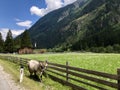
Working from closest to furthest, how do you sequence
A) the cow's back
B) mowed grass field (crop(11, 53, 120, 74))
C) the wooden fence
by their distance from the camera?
the wooden fence
the cow's back
mowed grass field (crop(11, 53, 120, 74))

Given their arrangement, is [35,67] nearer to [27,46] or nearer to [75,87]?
[75,87]

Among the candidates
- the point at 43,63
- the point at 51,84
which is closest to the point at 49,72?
the point at 43,63

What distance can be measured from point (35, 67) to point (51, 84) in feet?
12.2

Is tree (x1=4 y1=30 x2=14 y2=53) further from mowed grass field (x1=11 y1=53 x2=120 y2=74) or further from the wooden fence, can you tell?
the wooden fence

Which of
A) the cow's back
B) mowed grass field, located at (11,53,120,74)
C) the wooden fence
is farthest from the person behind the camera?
mowed grass field, located at (11,53,120,74)

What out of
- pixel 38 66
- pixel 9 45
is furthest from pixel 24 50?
pixel 38 66

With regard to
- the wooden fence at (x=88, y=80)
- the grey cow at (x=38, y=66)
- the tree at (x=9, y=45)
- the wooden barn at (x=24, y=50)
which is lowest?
the wooden fence at (x=88, y=80)

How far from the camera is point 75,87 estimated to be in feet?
55.3

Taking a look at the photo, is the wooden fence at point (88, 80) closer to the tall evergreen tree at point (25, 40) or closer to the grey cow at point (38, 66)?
the grey cow at point (38, 66)

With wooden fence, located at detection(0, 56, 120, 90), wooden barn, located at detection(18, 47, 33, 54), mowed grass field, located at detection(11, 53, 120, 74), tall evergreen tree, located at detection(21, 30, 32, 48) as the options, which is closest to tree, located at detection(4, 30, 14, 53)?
tall evergreen tree, located at detection(21, 30, 32, 48)

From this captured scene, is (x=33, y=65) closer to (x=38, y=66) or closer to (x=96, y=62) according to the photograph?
(x=38, y=66)

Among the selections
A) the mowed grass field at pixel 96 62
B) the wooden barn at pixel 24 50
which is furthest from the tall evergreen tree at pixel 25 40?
the mowed grass field at pixel 96 62

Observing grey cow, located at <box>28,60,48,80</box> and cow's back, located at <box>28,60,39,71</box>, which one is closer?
grey cow, located at <box>28,60,48,80</box>

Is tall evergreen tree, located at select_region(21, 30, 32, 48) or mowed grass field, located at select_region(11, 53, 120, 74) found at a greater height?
tall evergreen tree, located at select_region(21, 30, 32, 48)
